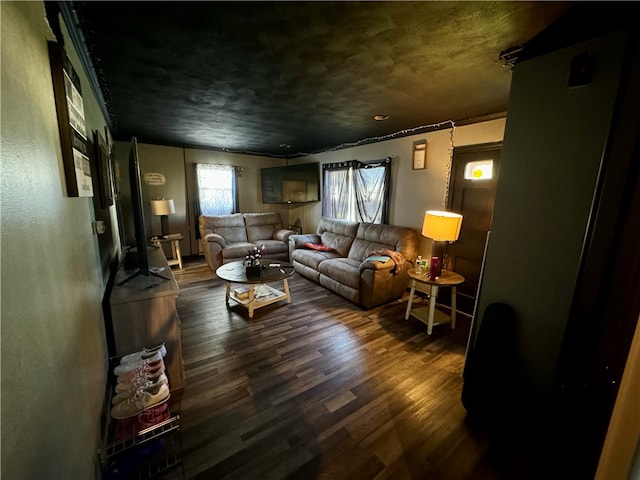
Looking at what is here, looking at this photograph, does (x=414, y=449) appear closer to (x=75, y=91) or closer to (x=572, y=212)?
(x=572, y=212)

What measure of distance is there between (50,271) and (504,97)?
3.28m

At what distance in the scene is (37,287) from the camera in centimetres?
71

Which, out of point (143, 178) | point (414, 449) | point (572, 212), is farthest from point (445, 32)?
point (143, 178)

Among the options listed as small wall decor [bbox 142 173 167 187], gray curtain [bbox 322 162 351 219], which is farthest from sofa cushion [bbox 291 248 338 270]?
small wall decor [bbox 142 173 167 187]

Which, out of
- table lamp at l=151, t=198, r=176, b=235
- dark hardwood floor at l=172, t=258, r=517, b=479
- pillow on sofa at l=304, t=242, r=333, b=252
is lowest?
dark hardwood floor at l=172, t=258, r=517, b=479

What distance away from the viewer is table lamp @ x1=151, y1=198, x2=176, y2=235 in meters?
4.61

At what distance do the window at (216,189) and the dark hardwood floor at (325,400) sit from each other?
3.12 metres

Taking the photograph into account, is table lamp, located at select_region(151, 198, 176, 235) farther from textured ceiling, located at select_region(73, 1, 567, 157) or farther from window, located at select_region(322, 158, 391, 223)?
window, located at select_region(322, 158, 391, 223)

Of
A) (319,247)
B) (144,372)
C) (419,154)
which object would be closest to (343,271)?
(319,247)

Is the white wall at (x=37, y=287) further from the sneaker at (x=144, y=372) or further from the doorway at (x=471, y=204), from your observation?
the doorway at (x=471, y=204)

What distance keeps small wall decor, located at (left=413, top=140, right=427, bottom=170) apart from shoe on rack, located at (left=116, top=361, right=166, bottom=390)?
3554 millimetres

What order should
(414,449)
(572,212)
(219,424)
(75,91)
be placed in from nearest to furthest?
(75,91) < (572,212) < (414,449) < (219,424)

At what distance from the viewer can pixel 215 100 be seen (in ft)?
7.93

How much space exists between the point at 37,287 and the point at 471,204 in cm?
353
